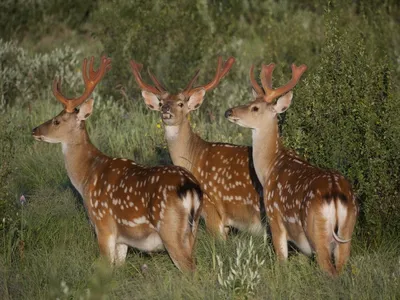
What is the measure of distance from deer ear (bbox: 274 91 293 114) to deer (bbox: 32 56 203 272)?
1.20m

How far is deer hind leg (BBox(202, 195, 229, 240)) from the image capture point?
7.30m

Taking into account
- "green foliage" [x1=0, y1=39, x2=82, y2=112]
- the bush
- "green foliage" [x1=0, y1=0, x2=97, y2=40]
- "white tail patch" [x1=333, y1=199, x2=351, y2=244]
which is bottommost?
"green foliage" [x1=0, y1=0, x2=97, y2=40]

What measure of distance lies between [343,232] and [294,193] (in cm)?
54

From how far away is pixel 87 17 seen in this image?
1880 centimetres

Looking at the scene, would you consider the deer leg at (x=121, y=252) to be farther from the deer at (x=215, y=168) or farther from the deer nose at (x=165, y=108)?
the deer nose at (x=165, y=108)

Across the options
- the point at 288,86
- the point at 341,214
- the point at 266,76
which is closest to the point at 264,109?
the point at 288,86

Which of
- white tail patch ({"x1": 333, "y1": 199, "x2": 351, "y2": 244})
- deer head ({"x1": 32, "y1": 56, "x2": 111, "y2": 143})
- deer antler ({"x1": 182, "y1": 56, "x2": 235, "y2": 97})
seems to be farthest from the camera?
deer antler ({"x1": 182, "y1": 56, "x2": 235, "y2": 97})

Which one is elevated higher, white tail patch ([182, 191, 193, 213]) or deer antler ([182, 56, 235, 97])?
white tail patch ([182, 191, 193, 213])

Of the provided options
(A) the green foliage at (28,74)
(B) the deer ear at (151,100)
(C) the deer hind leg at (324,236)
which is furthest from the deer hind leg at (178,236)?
(A) the green foliage at (28,74)

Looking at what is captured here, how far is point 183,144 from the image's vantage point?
7848mm

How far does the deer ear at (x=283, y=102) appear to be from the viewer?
724cm

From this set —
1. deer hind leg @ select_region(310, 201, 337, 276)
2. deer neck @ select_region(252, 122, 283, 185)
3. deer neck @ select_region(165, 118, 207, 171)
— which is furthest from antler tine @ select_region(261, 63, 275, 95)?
deer hind leg @ select_region(310, 201, 337, 276)

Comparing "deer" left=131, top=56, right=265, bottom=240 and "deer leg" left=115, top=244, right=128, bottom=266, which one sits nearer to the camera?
"deer leg" left=115, top=244, right=128, bottom=266

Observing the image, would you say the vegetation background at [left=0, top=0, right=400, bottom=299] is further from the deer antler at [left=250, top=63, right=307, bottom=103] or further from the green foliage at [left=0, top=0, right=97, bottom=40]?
the green foliage at [left=0, top=0, right=97, bottom=40]
